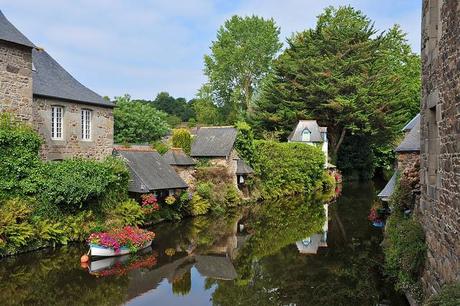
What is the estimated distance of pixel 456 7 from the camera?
6.61m

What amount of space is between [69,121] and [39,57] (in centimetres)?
339

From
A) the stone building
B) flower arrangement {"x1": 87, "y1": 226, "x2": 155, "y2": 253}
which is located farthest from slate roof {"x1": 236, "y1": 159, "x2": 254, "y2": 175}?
the stone building

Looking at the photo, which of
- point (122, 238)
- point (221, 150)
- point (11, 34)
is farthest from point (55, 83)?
point (221, 150)

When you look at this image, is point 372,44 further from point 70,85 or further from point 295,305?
point 295,305

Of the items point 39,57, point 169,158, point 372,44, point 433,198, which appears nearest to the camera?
point 433,198

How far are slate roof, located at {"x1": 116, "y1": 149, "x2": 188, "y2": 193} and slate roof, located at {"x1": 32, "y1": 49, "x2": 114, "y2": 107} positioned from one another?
2.91 metres

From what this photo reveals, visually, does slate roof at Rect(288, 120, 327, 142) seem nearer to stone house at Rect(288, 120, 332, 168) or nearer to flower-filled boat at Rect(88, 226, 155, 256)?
stone house at Rect(288, 120, 332, 168)

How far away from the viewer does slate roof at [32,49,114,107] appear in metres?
18.5

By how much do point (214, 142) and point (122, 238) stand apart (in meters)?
15.6

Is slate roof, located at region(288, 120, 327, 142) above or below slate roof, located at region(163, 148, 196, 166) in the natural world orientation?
above

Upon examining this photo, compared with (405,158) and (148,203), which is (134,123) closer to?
(148,203)

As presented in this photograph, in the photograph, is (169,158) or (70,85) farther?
(169,158)

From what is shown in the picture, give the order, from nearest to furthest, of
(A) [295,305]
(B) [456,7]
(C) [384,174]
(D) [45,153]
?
(B) [456,7], (A) [295,305], (D) [45,153], (C) [384,174]

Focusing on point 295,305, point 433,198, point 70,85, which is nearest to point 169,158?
point 70,85
